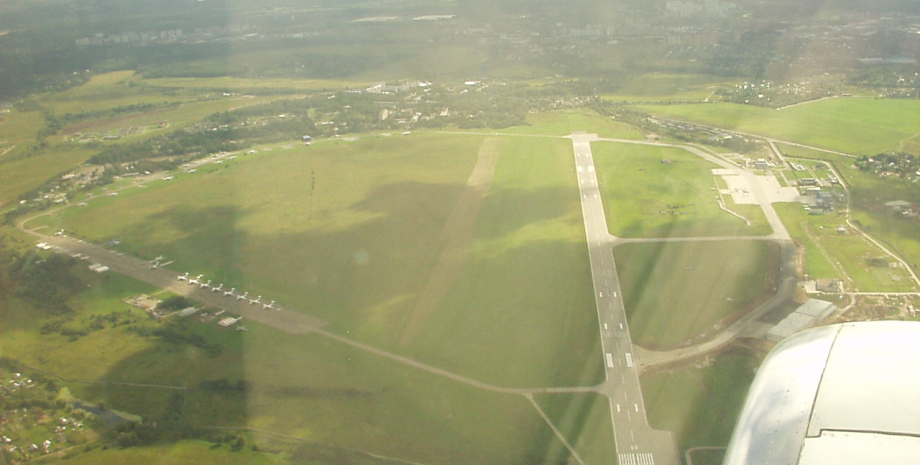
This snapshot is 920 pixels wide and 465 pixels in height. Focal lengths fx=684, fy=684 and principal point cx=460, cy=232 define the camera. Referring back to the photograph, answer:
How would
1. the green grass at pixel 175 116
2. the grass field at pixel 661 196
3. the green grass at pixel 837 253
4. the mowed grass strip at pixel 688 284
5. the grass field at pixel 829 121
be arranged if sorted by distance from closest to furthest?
the mowed grass strip at pixel 688 284 < the green grass at pixel 837 253 < the grass field at pixel 661 196 < the grass field at pixel 829 121 < the green grass at pixel 175 116

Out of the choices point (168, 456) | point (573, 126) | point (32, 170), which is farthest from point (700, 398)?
point (32, 170)

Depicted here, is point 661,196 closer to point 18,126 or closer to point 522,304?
point 522,304

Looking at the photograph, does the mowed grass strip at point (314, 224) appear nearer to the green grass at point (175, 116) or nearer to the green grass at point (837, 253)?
the green grass at point (175, 116)

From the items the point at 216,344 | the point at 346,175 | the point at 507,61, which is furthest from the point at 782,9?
the point at 216,344

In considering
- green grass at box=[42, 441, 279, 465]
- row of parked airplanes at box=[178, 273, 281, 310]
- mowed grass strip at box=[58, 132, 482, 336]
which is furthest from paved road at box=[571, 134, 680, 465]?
row of parked airplanes at box=[178, 273, 281, 310]

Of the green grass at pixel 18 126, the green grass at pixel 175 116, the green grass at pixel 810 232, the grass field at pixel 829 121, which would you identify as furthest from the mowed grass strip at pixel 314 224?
the grass field at pixel 829 121

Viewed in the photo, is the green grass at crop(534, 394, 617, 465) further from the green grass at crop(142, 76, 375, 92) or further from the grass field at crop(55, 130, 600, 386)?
the green grass at crop(142, 76, 375, 92)

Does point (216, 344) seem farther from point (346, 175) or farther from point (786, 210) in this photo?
point (786, 210)
